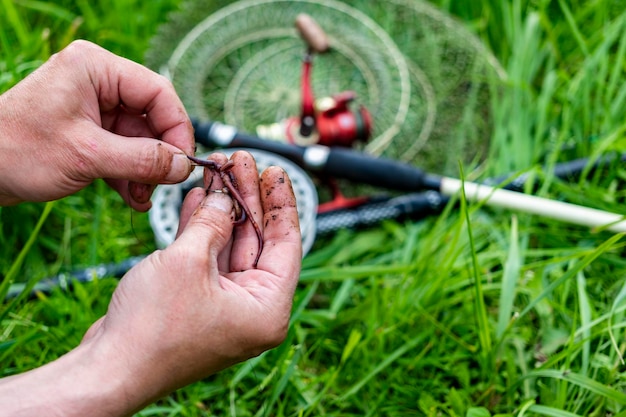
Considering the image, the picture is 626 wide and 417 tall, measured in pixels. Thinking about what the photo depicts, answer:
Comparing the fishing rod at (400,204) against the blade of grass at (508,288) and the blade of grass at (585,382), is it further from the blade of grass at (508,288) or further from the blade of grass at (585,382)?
the blade of grass at (585,382)

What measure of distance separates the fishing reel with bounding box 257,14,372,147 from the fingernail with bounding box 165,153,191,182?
3.57ft

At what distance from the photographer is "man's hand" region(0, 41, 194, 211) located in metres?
1.65

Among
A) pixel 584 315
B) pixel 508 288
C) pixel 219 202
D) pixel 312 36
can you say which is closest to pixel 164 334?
pixel 219 202

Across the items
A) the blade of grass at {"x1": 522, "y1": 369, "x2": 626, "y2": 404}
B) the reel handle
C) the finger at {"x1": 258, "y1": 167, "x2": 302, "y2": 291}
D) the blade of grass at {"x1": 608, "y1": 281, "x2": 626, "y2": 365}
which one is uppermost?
the reel handle

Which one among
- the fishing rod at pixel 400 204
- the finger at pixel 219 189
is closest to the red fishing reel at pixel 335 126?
the fishing rod at pixel 400 204

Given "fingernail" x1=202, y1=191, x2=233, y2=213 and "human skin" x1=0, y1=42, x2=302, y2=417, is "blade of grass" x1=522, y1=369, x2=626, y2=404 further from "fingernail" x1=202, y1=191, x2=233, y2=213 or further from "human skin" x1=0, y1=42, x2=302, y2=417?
"fingernail" x1=202, y1=191, x2=233, y2=213

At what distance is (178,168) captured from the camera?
169cm

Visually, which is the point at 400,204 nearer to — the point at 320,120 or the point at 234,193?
the point at 320,120

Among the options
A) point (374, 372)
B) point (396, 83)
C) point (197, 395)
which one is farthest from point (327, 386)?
point (396, 83)

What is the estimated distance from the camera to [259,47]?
3.23 metres

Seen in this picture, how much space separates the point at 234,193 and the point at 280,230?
163 millimetres

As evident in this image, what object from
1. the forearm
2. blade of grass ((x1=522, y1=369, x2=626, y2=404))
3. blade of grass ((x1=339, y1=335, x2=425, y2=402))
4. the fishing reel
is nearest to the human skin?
the forearm

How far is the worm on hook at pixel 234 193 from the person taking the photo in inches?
65.6

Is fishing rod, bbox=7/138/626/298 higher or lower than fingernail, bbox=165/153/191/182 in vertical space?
lower
